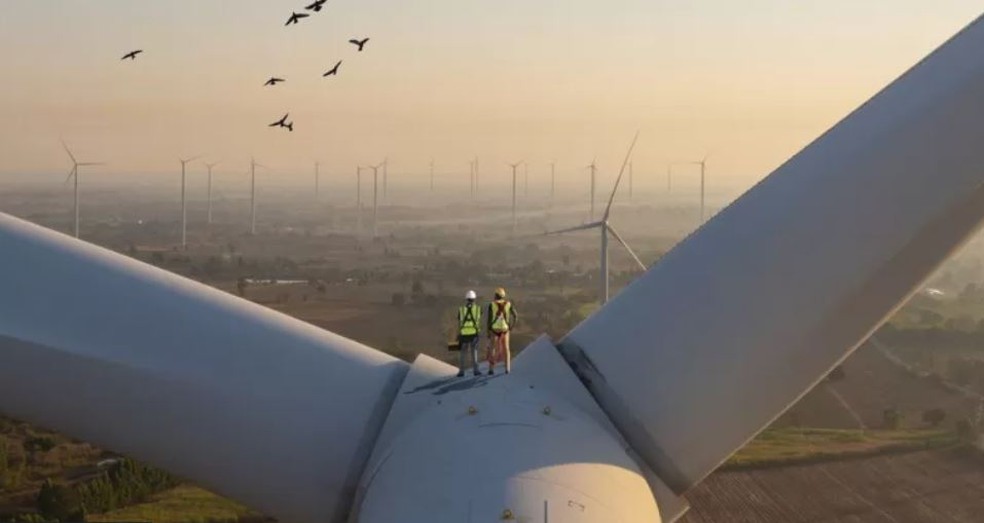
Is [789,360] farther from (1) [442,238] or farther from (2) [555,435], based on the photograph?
(1) [442,238]

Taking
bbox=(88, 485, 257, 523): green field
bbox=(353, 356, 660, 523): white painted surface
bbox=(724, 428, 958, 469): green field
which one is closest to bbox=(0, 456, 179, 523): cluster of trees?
bbox=(88, 485, 257, 523): green field

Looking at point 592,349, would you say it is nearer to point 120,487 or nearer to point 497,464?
point 497,464

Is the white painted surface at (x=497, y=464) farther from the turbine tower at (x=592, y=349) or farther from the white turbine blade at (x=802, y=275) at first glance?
the white turbine blade at (x=802, y=275)

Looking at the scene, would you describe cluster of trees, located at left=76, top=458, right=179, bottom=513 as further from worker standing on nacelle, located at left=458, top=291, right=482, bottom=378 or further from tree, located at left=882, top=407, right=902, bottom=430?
tree, located at left=882, top=407, right=902, bottom=430

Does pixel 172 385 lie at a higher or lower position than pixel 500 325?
lower

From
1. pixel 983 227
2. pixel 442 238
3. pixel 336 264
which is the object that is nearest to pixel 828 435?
pixel 983 227

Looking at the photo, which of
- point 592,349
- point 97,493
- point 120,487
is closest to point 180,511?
point 120,487
